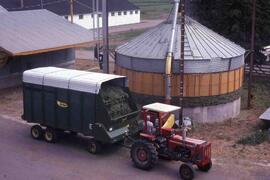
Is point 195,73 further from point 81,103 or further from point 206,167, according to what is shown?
point 206,167

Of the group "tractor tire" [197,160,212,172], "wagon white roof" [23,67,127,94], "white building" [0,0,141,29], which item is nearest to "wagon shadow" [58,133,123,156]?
"wagon white roof" [23,67,127,94]

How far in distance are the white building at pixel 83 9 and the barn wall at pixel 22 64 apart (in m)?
26.7

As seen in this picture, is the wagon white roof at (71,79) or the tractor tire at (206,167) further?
the wagon white roof at (71,79)

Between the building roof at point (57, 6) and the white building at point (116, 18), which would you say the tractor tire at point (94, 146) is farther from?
the white building at point (116, 18)

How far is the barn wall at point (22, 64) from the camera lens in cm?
3104

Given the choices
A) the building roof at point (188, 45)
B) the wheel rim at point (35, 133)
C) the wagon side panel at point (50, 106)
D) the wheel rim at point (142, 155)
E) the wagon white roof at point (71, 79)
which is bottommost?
the wheel rim at point (35, 133)

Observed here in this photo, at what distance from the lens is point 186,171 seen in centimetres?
1585

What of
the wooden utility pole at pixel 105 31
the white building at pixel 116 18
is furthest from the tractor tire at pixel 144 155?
the white building at pixel 116 18

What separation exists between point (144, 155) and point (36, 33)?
63.6 ft

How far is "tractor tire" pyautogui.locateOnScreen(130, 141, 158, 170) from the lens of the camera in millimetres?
16391

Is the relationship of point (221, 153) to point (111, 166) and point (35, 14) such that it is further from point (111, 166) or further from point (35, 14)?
point (35, 14)

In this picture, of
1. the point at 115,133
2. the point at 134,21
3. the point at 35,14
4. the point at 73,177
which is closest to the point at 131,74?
the point at 115,133

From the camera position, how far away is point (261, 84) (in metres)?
33.7

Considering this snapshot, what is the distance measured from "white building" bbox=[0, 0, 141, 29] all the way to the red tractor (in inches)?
1815
